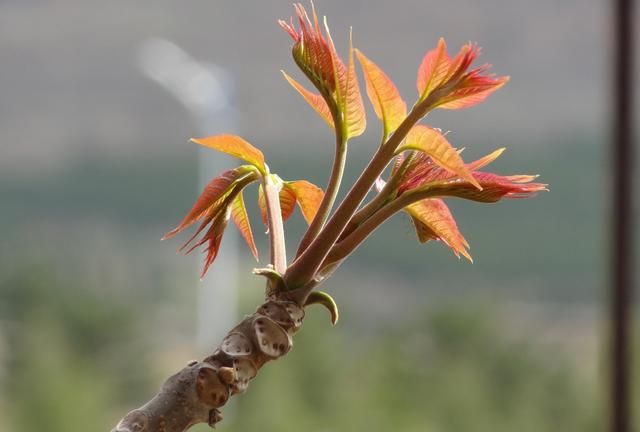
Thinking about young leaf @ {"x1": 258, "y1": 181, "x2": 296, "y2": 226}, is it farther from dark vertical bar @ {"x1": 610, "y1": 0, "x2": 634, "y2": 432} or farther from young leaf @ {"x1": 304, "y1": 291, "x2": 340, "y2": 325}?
dark vertical bar @ {"x1": 610, "y1": 0, "x2": 634, "y2": 432}

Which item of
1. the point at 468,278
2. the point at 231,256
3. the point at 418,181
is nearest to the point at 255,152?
the point at 418,181

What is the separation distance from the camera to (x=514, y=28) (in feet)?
18.9

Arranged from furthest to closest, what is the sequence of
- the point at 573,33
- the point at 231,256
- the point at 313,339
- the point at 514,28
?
the point at 231,256, the point at 573,33, the point at 514,28, the point at 313,339

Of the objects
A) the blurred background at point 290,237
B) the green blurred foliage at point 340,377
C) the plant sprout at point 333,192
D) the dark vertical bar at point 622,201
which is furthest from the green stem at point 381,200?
the green blurred foliage at point 340,377

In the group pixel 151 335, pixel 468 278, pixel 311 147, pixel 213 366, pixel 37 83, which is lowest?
pixel 151 335

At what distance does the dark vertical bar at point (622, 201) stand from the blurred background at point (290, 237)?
7.77 feet

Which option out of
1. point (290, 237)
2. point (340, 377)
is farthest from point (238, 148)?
point (340, 377)

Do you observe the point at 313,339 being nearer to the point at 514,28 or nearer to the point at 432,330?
the point at 432,330

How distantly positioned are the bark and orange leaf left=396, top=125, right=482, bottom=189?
1.6 inches

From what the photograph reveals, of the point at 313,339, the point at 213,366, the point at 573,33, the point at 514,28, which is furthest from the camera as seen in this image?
the point at 573,33

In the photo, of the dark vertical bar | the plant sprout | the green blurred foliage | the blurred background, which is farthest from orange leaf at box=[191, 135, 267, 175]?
the green blurred foliage

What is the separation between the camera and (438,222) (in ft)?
0.72

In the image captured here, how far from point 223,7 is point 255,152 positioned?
7.26 m

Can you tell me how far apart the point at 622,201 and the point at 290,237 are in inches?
122
